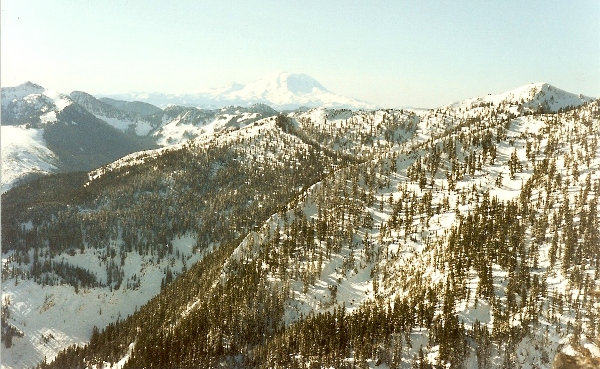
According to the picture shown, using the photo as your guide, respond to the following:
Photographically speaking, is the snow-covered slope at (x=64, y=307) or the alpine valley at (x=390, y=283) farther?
the snow-covered slope at (x=64, y=307)

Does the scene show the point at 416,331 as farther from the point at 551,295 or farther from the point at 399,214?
the point at 399,214

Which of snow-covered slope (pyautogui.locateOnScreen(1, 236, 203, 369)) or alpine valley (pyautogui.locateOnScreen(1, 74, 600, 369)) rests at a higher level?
alpine valley (pyautogui.locateOnScreen(1, 74, 600, 369))

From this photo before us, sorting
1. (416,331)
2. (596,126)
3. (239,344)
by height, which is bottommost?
(239,344)

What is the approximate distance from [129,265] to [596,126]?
224 m

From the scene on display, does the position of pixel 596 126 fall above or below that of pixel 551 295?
above

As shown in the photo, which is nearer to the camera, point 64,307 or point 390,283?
point 390,283

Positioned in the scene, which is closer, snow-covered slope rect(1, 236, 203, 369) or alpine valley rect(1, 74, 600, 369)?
alpine valley rect(1, 74, 600, 369)

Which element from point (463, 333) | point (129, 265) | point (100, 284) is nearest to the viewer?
point (463, 333)

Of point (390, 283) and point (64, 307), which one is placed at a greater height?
point (390, 283)

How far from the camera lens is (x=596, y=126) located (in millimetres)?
142250

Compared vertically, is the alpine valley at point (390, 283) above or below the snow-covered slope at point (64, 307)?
above

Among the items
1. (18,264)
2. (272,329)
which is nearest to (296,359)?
(272,329)

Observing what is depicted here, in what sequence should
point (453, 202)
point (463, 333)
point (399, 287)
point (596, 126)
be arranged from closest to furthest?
1. point (463, 333)
2. point (399, 287)
3. point (453, 202)
4. point (596, 126)

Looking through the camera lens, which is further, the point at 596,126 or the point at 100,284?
the point at 100,284
